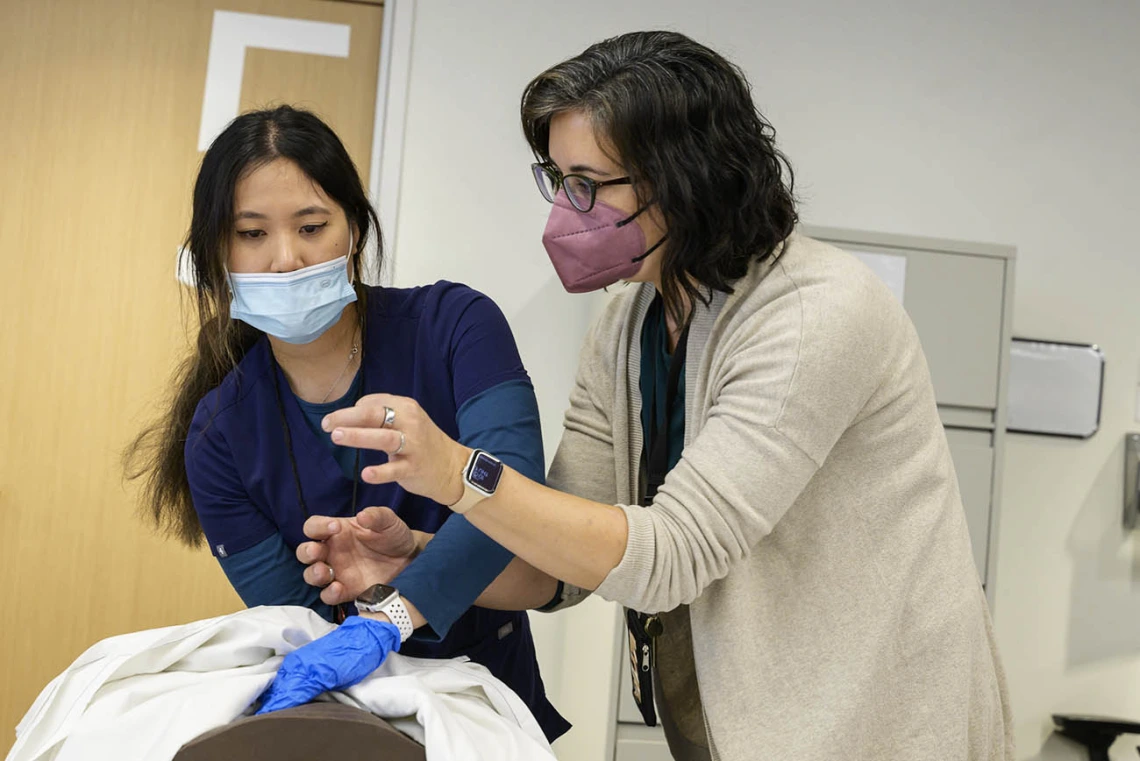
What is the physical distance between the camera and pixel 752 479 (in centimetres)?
100

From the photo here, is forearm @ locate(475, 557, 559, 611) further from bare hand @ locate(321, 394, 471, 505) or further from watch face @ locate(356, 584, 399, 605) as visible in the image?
bare hand @ locate(321, 394, 471, 505)

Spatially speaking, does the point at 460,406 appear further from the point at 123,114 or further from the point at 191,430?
the point at 123,114

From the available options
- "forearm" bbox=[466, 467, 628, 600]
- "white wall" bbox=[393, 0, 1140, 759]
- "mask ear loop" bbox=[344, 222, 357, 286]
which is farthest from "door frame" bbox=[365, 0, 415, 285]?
"forearm" bbox=[466, 467, 628, 600]

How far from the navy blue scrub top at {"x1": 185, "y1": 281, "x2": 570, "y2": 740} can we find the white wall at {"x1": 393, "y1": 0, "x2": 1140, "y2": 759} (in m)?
1.57

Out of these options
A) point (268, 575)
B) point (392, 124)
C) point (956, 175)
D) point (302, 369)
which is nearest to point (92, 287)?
point (392, 124)

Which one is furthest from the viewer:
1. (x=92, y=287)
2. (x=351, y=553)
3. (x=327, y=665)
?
(x=92, y=287)

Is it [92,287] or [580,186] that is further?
[92,287]

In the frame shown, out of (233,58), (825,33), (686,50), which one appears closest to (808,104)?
(825,33)

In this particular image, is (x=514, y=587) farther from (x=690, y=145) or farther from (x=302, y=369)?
(x=690, y=145)

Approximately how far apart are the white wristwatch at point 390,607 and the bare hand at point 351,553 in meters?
0.13

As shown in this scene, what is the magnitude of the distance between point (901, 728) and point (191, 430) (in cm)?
90

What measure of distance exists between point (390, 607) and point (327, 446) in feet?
1.02

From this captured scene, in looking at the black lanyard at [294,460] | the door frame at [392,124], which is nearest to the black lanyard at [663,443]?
the black lanyard at [294,460]

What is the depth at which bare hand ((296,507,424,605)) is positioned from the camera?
3.92ft
